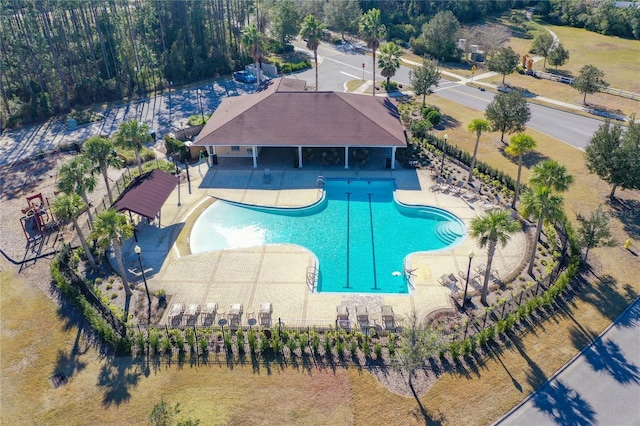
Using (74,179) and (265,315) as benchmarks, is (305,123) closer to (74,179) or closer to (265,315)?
(74,179)

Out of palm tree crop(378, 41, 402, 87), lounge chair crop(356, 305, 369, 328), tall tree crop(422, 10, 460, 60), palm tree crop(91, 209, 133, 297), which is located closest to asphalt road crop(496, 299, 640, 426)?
lounge chair crop(356, 305, 369, 328)

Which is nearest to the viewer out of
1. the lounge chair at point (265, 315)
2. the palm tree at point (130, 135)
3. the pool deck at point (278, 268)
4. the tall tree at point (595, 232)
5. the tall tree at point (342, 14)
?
the lounge chair at point (265, 315)

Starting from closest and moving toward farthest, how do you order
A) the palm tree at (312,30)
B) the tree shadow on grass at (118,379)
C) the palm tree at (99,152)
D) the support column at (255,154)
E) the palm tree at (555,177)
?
the tree shadow on grass at (118,379) < the palm tree at (555,177) < the palm tree at (99,152) < the support column at (255,154) < the palm tree at (312,30)

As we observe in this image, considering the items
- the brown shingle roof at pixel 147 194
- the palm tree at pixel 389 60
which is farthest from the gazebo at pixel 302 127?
the palm tree at pixel 389 60

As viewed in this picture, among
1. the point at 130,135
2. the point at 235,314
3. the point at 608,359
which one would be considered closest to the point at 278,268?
the point at 235,314

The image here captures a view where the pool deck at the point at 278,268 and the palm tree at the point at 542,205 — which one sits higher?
the palm tree at the point at 542,205

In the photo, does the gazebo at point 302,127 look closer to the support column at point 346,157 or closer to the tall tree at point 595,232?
the support column at point 346,157
